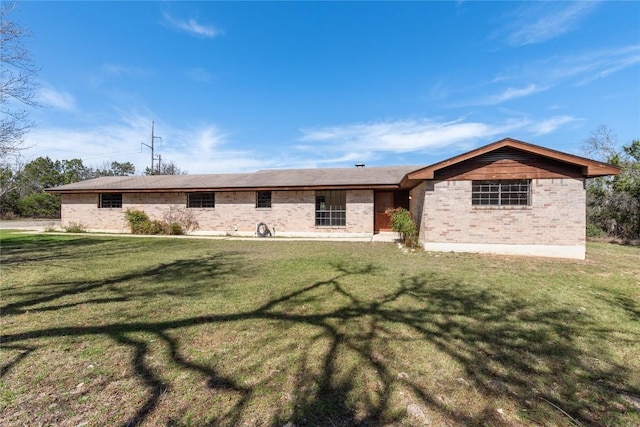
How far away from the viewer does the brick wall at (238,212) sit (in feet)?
50.5

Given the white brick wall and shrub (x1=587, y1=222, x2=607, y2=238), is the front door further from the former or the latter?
shrub (x1=587, y1=222, x2=607, y2=238)

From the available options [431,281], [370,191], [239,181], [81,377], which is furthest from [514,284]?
[239,181]

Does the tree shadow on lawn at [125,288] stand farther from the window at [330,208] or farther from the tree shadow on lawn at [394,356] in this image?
the window at [330,208]

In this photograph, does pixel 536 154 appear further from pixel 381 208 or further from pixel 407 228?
pixel 381 208

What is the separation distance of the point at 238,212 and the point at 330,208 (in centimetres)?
520

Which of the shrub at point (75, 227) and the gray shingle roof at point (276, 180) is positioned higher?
the gray shingle roof at point (276, 180)

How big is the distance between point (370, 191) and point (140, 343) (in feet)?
42.3

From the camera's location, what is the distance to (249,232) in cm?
1642

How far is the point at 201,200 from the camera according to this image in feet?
57.1

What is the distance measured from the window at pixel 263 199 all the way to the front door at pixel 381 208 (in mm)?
5909

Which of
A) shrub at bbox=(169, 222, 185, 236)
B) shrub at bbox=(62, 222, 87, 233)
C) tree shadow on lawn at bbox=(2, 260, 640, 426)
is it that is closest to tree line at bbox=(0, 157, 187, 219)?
shrub at bbox=(62, 222, 87, 233)

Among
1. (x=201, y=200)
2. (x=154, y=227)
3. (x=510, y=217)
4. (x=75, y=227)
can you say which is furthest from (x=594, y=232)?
(x=75, y=227)

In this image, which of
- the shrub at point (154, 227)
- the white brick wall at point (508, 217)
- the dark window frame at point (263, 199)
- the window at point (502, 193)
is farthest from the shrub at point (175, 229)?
the window at point (502, 193)

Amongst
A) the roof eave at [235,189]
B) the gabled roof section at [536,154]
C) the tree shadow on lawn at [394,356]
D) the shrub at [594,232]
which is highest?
the gabled roof section at [536,154]
